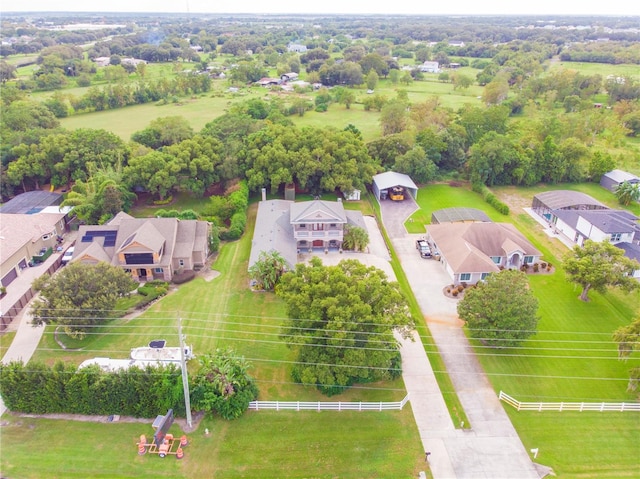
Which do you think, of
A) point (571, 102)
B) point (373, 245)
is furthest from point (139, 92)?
point (571, 102)

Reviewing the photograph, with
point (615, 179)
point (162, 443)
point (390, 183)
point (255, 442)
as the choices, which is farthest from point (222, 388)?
point (615, 179)

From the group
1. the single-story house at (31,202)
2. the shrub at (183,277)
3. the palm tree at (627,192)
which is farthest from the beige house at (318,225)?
the palm tree at (627,192)

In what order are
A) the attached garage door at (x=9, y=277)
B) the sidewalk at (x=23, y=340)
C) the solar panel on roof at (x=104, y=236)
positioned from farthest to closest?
the solar panel on roof at (x=104, y=236) → the attached garage door at (x=9, y=277) → the sidewalk at (x=23, y=340)

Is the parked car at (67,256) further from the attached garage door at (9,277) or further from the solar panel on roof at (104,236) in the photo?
the attached garage door at (9,277)

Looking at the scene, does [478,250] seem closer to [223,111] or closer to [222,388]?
[222,388]

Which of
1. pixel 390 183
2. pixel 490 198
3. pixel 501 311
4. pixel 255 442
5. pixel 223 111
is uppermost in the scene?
pixel 501 311

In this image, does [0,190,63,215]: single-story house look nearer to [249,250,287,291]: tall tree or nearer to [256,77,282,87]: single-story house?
[249,250,287,291]: tall tree
